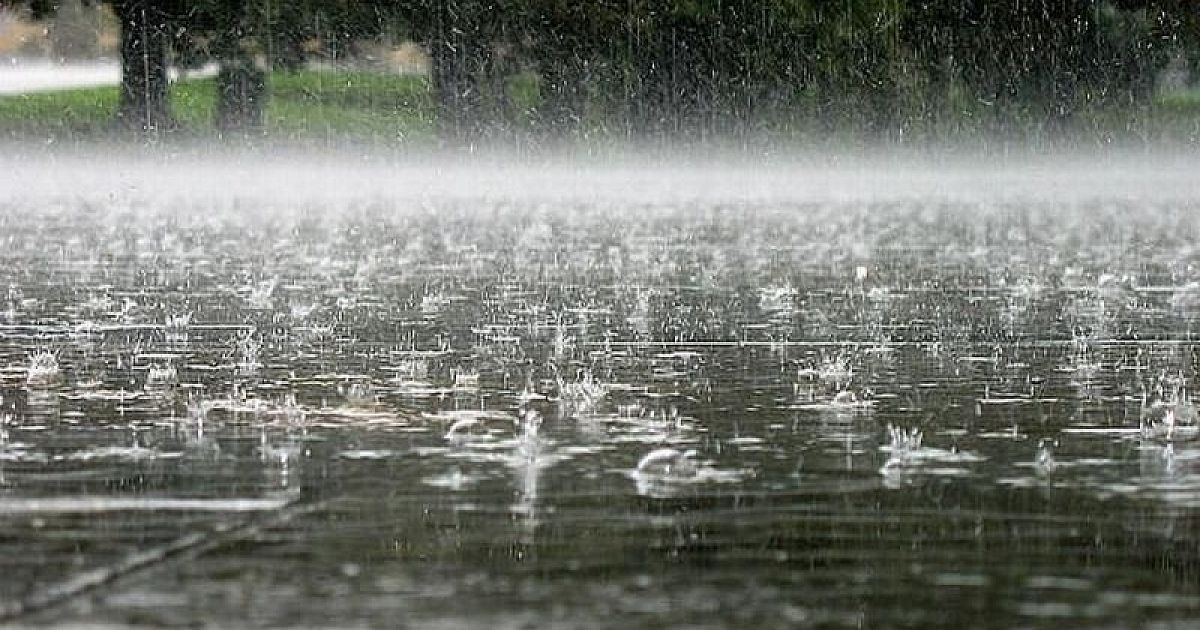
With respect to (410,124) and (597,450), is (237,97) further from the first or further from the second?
(597,450)

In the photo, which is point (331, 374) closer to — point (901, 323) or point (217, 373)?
point (217, 373)

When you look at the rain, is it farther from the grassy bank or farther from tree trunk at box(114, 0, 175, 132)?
the grassy bank

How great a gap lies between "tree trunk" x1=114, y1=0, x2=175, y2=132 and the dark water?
124ft

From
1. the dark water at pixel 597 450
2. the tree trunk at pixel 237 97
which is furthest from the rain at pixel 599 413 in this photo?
the tree trunk at pixel 237 97

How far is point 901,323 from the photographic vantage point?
52.6 feet

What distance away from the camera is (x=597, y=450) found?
948cm

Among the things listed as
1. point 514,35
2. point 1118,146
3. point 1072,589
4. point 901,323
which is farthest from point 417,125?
point 1072,589

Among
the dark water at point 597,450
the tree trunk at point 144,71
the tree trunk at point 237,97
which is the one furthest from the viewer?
the tree trunk at point 237,97

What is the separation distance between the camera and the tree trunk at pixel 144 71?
5850 cm

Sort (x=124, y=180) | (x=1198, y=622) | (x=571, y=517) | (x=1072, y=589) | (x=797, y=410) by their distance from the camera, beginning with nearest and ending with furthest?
1. (x=1198, y=622)
2. (x=1072, y=589)
3. (x=571, y=517)
4. (x=797, y=410)
5. (x=124, y=180)

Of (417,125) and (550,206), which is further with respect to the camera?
(417,125)

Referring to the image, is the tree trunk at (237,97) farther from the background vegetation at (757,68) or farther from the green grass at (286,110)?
the background vegetation at (757,68)

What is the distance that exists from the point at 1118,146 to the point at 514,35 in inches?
557

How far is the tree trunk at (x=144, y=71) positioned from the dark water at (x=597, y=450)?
37.8 meters
